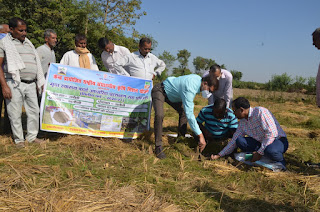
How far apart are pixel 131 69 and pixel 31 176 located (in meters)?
2.82

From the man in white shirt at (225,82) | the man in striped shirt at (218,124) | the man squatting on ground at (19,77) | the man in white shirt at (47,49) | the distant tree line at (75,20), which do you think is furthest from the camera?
the distant tree line at (75,20)

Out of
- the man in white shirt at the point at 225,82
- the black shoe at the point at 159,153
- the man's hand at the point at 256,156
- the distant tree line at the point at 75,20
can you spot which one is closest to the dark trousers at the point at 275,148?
the man's hand at the point at 256,156

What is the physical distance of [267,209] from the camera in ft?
8.50

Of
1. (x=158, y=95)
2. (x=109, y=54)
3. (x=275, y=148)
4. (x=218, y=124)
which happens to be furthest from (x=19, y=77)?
(x=275, y=148)

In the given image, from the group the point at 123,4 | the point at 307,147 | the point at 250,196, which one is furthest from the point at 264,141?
the point at 123,4

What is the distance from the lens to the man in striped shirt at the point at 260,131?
3498mm

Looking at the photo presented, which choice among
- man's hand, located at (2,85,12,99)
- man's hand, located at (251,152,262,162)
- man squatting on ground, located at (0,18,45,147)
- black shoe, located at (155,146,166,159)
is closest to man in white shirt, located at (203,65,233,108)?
man's hand, located at (251,152,262,162)

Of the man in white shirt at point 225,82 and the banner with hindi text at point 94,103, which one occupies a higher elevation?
the man in white shirt at point 225,82

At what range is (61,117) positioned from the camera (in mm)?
4336

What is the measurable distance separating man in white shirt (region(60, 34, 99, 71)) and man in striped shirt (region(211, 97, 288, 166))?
9.95 ft

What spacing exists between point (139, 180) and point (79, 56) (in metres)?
3.02

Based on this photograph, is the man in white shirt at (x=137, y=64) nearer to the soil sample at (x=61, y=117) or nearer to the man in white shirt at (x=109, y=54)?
the man in white shirt at (x=109, y=54)

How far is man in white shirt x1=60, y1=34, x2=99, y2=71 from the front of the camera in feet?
15.5

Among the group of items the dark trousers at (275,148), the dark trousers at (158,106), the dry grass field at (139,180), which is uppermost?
the dark trousers at (158,106)
